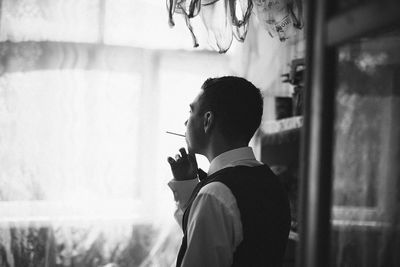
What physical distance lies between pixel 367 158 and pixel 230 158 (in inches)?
28.4

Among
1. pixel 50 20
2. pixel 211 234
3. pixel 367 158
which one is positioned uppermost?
pixel 50 20

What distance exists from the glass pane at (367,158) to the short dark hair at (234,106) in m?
0.72

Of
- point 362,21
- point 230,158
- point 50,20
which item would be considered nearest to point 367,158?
point 362,21

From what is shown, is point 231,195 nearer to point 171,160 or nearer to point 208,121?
point 208,121

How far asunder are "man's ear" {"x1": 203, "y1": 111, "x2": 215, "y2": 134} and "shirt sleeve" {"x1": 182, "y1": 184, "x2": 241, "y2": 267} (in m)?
0.30

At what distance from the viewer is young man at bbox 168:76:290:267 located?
3.68 ft

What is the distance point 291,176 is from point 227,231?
1212 mm

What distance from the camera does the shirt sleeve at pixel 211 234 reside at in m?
1.11

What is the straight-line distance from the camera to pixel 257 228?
1.17 metres

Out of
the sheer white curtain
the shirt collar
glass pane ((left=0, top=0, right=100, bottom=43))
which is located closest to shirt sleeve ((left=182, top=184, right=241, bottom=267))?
the shirt collar

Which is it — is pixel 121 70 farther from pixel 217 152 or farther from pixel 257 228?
pixel 257 228

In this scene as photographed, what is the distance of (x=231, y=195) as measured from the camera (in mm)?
1148

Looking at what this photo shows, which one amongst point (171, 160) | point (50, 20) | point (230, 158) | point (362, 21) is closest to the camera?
point (362, 21)

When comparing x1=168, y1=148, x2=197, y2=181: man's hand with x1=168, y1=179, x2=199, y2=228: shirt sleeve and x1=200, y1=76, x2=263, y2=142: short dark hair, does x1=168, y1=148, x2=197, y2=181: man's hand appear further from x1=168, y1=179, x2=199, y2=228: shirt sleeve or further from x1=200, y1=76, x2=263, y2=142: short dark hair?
x1=200, y1=76, x2=263, y2=142: short dark hair
